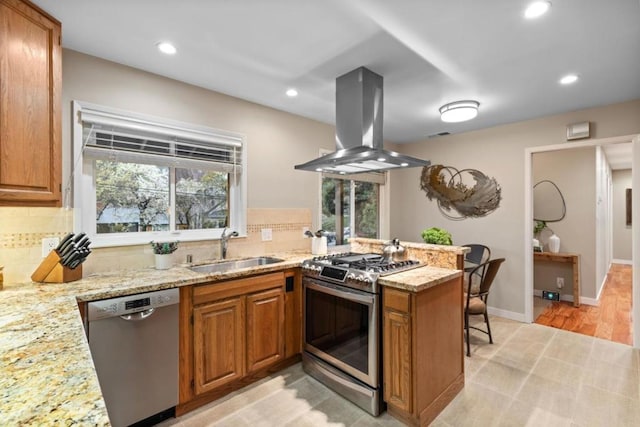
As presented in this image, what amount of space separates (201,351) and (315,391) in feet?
2.97

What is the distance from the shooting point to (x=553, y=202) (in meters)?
4.76

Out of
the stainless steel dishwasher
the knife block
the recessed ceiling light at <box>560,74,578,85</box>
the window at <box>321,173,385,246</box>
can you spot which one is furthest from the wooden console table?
the knife block

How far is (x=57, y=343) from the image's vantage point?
1004mm

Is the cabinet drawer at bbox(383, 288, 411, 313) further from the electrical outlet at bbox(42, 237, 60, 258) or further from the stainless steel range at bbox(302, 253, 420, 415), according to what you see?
the electrical outlet at bbox(42, 237, 60, 258)

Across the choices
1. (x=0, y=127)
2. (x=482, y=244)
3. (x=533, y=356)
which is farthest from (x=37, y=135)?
(x=482, y=244)

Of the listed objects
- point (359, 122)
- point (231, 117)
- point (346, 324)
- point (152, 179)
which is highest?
point (231, 117)

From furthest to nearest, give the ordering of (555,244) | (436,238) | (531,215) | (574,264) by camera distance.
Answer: (555,244) < (574,264) < (531,215) < (436,238)

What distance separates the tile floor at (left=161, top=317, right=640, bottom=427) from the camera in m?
1.97

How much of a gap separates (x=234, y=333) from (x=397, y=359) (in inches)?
45.7

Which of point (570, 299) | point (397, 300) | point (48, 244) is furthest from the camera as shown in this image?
point (570, 299)

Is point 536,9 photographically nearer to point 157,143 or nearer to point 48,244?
point 157,143

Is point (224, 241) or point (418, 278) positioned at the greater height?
point (224, 241)

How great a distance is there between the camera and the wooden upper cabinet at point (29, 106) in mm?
1538

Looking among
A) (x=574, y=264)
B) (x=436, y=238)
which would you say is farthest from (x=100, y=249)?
(x=574, y=264)
